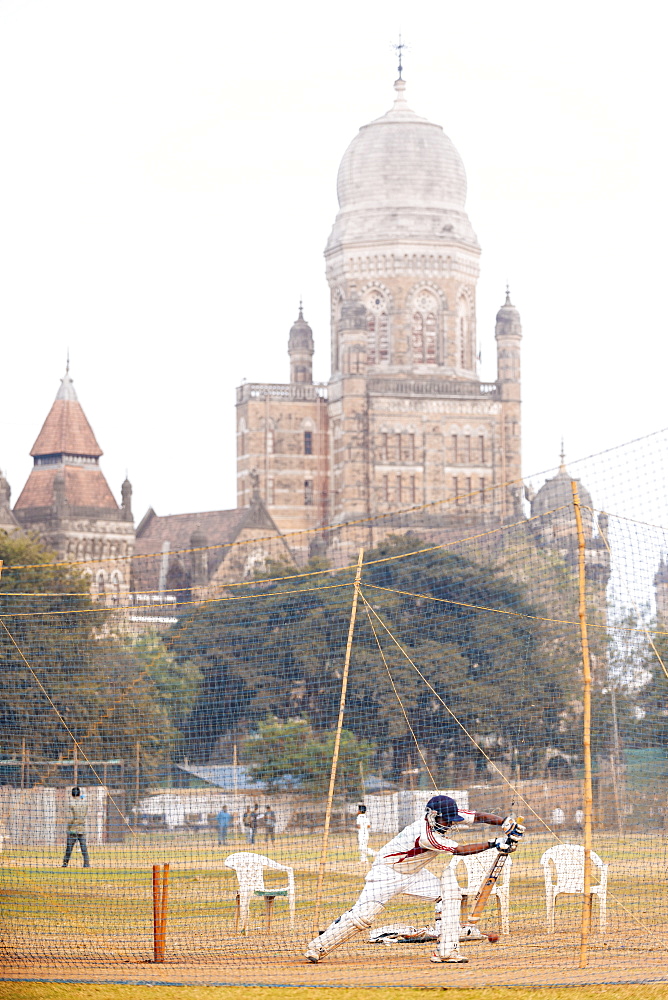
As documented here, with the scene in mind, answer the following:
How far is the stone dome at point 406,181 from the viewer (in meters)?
109

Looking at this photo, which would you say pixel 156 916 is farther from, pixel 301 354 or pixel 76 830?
pixel 301 354

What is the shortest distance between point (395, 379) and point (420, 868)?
91.5m

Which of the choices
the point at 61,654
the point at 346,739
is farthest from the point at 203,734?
the point at 61,654

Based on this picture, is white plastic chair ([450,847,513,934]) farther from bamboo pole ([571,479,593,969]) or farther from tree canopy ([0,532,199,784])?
tree canopy ([0,532,199,784])

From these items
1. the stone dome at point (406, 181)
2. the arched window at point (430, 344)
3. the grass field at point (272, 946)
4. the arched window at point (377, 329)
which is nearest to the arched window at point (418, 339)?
the arched window at point (430, 344)

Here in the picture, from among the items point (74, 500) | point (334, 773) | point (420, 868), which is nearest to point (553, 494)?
point (74, 500)

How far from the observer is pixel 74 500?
320 ft

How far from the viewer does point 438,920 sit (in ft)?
50.2

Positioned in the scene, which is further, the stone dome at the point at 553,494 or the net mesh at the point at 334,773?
the stone dome at the point at 553,494

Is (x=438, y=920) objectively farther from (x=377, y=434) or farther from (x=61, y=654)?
(x=377, y=434)

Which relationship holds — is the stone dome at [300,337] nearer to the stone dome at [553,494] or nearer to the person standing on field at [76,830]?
the stone dome at [553,494]

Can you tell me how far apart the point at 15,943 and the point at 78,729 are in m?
17.0

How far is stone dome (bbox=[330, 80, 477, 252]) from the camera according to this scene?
10906 cm

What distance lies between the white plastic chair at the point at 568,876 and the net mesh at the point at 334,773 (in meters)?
0.03
